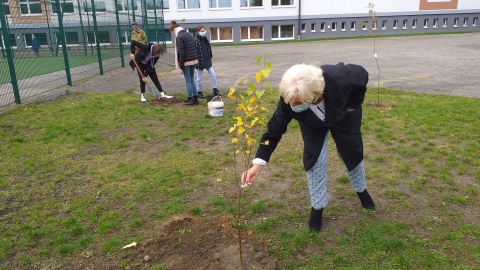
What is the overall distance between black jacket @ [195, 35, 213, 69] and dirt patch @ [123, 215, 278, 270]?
6.24 metres

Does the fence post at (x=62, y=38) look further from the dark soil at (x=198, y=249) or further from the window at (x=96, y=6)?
the dark soil at (x=198, y=249)

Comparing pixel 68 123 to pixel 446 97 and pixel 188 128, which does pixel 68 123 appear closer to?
pixel 188 128

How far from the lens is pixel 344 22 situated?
39.0m

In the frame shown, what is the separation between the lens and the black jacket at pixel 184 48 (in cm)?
833

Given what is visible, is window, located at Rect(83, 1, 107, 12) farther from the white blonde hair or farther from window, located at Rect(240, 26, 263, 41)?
window, located at Rect(240, 26, 263, 41)

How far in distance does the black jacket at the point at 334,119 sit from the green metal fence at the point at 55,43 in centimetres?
756

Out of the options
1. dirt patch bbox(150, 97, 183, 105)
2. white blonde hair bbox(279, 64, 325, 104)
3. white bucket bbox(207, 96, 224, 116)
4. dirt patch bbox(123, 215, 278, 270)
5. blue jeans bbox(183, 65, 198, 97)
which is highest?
white blonde hair bbox(279, 64, 325, 104)

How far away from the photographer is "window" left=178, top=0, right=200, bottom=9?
37.0 meters

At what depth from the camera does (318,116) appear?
9.55 ft

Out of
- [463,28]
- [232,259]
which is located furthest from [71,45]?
[463,28]

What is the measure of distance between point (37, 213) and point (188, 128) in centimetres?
340

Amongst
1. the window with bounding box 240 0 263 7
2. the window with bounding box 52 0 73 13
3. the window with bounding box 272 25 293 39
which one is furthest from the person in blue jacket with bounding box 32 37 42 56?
the window with bounding box 272 25 293 39

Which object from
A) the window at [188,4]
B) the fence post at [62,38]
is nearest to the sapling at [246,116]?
the fence post at [62,38]

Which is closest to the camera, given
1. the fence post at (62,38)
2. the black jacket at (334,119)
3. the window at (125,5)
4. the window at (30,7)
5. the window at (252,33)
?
the black jacket at (334,119)
